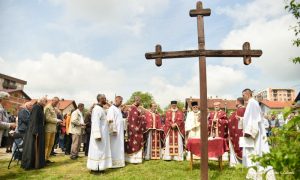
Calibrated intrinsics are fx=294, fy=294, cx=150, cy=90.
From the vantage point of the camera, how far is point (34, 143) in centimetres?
926

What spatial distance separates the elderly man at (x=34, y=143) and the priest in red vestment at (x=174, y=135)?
15.2 ft

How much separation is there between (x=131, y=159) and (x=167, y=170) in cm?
243

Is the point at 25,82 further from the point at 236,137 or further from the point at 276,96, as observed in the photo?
the point at 276,96

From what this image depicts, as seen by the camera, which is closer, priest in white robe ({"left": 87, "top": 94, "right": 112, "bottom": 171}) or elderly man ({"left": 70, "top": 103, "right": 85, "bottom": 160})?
priest in white robe ({"left": 87, "top": 94, "right": 112, "bottom": 171})

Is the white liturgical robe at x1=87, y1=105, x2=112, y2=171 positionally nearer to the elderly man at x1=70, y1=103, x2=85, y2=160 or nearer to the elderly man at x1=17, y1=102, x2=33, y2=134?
the elderly man at x1=17, y1=102, x2=33, y2=134

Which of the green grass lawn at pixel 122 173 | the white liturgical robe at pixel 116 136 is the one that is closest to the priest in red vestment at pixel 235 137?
the green grass lawn at pixel 122 173

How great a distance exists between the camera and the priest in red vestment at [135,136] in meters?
11.0

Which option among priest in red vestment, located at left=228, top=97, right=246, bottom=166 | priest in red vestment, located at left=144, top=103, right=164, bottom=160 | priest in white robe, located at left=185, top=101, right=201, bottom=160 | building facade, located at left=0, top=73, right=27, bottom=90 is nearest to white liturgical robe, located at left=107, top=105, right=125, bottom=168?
priest in red vestment, located at left=144, top=103, right=164, bottom=160

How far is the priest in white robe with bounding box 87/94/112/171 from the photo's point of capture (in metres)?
8.61

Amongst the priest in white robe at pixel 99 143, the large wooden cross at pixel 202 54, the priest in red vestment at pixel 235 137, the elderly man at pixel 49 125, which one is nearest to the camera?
the large wooden cross at pixel 202 54

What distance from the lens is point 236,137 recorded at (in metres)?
10.2

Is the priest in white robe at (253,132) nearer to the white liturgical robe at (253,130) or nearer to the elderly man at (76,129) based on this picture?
the white liturgical robe at (253,130)

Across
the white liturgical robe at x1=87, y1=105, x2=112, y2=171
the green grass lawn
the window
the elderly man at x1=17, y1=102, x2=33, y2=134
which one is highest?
the window

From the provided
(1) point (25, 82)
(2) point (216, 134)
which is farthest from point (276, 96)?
(2) point (216, 134)
